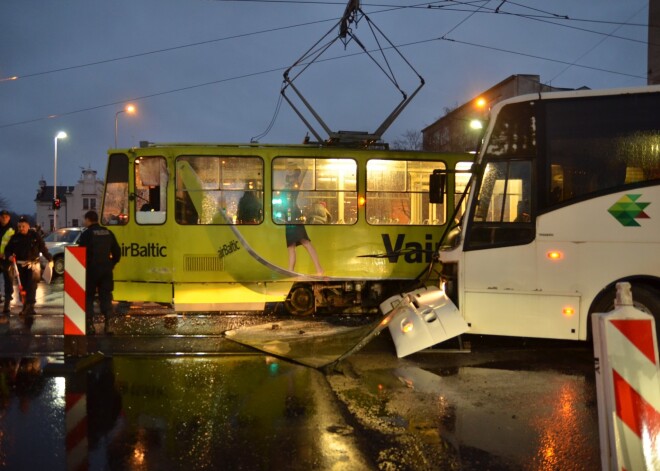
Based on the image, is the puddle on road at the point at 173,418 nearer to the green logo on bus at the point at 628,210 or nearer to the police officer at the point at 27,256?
the police officer at the point at 27,256

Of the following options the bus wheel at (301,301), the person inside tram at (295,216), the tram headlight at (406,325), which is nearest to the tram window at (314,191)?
the person inside tram at (295,216)

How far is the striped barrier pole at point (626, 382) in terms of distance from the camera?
8.98 ft

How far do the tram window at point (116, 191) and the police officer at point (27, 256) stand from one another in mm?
1728

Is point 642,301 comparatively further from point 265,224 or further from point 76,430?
point 76,430

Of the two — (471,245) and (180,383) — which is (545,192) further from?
(180,383)

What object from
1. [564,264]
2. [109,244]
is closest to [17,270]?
[109,244]

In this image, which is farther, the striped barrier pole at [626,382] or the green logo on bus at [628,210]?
the green logo on bus at [628,210]

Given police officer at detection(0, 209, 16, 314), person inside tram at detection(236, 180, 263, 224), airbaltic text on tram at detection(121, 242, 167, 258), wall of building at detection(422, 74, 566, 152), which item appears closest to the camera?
airbaltic text on tram at detection(121, 242, 167, 258)

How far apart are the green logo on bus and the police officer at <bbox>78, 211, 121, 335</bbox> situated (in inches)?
262

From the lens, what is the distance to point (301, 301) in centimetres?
929

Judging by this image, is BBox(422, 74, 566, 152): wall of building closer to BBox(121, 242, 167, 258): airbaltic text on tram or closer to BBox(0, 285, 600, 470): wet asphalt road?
BBox(121, 242, 167, 258): airbaltic text on tram

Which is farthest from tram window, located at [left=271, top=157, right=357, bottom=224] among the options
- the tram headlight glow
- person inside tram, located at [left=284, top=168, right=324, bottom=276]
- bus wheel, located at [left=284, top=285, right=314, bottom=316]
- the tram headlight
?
the tram headlight glow

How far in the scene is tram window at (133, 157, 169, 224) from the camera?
29.0 feet

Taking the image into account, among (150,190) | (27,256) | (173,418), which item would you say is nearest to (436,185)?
(173,418)
